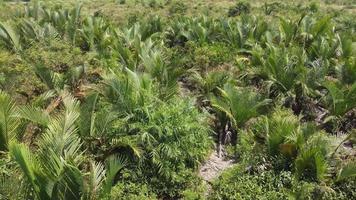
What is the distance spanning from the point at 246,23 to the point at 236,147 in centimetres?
803

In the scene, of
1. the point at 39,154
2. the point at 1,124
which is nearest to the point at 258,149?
the point at 39,154

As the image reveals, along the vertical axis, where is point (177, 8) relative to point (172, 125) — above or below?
below

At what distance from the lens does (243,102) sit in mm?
8344

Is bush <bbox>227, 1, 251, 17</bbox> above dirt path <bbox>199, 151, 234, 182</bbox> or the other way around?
the other way around

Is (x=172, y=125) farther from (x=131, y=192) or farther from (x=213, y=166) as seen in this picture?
(x=131, y=192)

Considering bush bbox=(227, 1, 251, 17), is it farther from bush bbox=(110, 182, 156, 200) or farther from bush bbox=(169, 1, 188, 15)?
bush bbox=(110, 182, 156, 200)

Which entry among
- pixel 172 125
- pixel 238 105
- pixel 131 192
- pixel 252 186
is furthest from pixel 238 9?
pixel 131 192

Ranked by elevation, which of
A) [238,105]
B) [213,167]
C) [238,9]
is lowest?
[238,9]

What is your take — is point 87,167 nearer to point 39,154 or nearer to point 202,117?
point 39,154

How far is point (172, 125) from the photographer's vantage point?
7.52 meters

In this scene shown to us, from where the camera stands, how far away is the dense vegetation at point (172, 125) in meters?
6.24

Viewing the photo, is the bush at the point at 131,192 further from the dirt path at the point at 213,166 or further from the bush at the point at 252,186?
the dirt path at the point at 213,166

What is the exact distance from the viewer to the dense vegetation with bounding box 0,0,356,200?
20.5ft

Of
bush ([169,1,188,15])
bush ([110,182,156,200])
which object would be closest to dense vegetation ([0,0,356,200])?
bush ([110,182,156,200])
